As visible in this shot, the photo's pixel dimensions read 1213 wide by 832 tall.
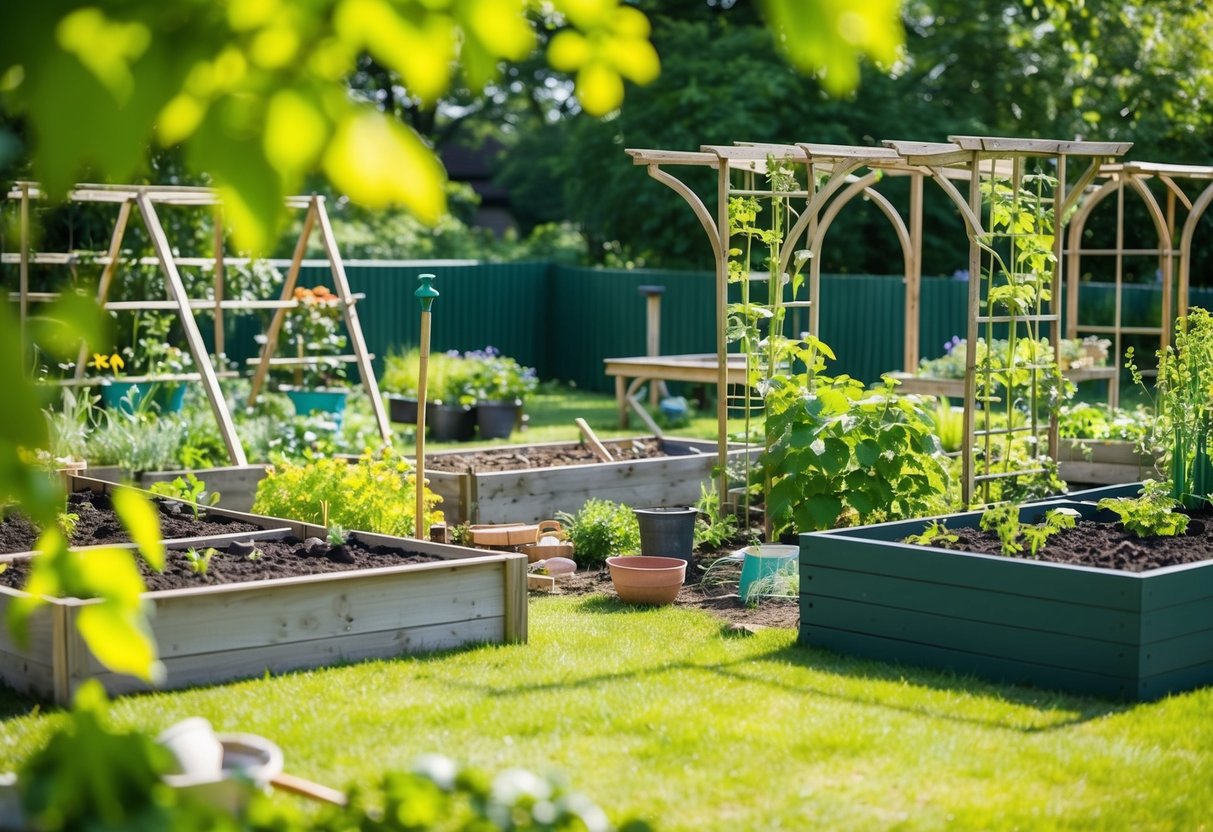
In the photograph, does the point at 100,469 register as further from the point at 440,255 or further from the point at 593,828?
the point at 440,255

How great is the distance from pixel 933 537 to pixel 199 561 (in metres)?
2.61

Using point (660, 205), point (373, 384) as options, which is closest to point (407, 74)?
point (373, 384)

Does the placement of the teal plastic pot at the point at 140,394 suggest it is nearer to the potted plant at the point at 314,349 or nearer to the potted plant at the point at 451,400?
the potted plant at the point at 314,349

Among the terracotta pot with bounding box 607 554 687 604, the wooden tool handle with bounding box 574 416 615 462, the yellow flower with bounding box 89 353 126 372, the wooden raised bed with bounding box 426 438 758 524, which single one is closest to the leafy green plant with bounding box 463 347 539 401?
the yellow flower with bounding box 89 353 126 372

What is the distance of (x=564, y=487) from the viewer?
7.84 m

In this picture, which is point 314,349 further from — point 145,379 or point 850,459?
point 850,459

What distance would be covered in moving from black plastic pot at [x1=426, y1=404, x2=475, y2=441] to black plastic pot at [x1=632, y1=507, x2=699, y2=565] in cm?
562

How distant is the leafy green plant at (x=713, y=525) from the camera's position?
7051mm

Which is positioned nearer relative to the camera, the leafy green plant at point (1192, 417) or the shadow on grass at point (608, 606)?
the shadow on grass at point (608, 606)

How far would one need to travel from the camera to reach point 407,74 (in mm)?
1296

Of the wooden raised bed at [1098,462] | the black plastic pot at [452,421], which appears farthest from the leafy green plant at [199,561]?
the black plastic pot at [452,421]

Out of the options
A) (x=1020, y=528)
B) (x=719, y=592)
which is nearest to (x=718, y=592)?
(x=719, y=592)

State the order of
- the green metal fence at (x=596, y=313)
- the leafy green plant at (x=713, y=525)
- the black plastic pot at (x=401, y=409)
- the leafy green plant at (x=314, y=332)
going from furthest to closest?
the green metal fence at (x=596, y=313)
the black plastic pot at (x=401, y=409)
the leafy green plant at (x=314, y=332)
the leafy green plant at (x=713, y=525)

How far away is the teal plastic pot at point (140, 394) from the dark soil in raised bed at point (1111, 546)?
5520mm
